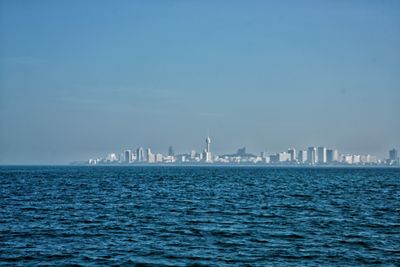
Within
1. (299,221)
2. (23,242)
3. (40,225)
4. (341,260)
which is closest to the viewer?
(341,260)

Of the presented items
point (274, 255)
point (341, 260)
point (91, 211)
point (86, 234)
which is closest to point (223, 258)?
point (274, 255)

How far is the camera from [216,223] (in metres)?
36.7

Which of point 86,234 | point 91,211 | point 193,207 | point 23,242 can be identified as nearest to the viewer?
point 23,242

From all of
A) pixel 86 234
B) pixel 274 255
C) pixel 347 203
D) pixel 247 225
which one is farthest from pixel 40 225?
pixel 347 203

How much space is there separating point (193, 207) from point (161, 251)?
66.3 feet

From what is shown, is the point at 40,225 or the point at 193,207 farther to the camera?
the point at 193,207

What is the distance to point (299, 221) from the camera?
38.3 metres

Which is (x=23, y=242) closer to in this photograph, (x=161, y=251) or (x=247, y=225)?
(x=161, y=251)

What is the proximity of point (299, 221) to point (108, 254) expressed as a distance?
16779 mm

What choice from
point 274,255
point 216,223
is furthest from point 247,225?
point 274,255

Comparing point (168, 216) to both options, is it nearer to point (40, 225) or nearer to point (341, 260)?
point (40, 225)

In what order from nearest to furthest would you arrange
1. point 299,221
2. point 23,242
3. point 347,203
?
point 23,242 < point 299,221 < point 347,203

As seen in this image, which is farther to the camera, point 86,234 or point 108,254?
point 86,234

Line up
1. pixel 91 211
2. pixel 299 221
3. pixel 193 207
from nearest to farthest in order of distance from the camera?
pixel 299 221, pixel 91 211, pixel 193 207
